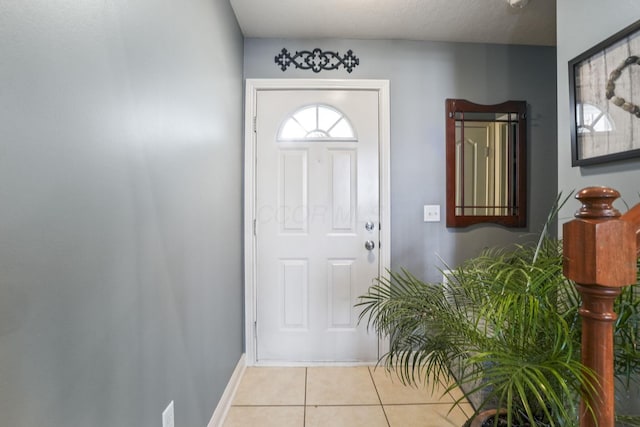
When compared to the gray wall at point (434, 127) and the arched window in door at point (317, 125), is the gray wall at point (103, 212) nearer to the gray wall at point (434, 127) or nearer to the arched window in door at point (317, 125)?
the arched window in door at point (317, 125)

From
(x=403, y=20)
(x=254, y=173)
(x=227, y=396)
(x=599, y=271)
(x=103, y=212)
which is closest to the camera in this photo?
(x=599, y=271)

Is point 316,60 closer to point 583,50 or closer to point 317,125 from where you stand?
point 317,125

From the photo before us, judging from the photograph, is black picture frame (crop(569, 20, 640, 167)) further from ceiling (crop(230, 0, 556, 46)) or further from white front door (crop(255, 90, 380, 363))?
white front door (crop(255, 90, 380, 363))

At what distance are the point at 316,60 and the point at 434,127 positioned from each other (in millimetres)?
1011

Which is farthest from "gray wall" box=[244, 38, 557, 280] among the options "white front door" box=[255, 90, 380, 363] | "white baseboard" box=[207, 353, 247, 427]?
"white baseboard" box=[207, 353, 247, 427]

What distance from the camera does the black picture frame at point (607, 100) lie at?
3.48ft

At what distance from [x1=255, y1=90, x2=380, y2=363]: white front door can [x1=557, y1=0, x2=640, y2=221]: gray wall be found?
106cm

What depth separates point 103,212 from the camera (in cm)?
74

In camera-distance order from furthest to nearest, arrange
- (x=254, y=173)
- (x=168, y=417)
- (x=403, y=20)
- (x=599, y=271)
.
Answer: (x=254, y=173) → (x=403, y=20) → (x=168, y=417) → (x=599, y=271)

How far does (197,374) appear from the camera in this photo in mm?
1309

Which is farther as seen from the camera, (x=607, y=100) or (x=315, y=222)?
(x=315, y=222)

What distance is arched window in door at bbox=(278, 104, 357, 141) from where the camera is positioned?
213cm

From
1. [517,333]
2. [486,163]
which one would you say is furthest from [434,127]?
[517,333]

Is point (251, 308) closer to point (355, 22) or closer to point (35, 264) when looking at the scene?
point (35, 264)
